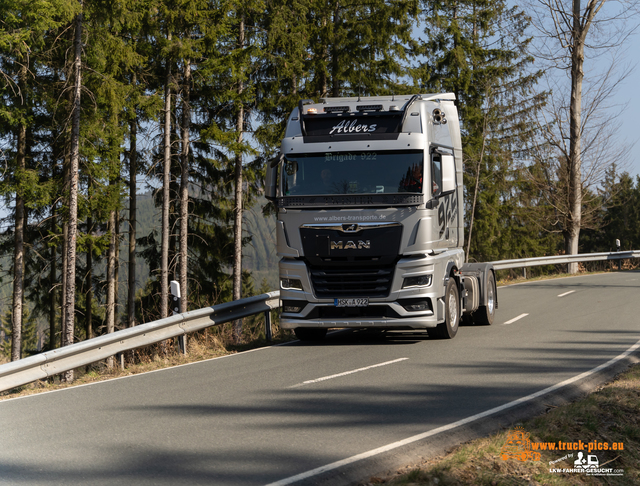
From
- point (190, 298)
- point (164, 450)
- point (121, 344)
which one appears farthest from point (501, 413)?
point (190, 298)

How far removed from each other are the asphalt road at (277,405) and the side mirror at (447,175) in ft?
9.06

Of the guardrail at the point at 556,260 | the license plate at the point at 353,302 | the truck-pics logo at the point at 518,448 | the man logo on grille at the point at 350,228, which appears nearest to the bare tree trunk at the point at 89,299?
the guardrail at the point at 556,260

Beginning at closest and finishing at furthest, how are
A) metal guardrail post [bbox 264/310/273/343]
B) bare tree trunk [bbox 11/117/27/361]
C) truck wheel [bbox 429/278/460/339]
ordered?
truck wheel [bbox 429/278/460/339], metal guardrail post [bbox 264/310/273/343], bare tree trunk [bbox 11/117/27/361]

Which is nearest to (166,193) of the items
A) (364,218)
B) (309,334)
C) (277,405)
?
(309,334)

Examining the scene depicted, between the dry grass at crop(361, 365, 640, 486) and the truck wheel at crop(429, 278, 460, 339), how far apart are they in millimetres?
4732

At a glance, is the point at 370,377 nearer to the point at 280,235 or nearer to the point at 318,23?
the point at 280,235

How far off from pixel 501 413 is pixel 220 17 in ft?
69.9

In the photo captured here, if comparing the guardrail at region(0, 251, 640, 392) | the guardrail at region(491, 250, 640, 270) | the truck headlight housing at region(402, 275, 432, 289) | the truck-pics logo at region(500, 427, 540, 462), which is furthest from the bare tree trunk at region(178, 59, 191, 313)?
the truck-pics logo at region(500, 427, 540, 462)

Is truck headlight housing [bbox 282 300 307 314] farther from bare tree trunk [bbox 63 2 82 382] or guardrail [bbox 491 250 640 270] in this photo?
guardrail [bbox 491 250 640 270]

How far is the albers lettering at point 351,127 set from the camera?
11.8m

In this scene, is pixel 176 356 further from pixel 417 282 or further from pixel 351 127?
pixel 351 127

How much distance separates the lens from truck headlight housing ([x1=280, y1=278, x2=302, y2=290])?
11.6 meters

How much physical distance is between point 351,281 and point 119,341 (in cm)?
397

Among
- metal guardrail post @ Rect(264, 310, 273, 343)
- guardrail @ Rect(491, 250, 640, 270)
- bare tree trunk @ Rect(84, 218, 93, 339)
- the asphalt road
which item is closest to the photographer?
the asphalt road
